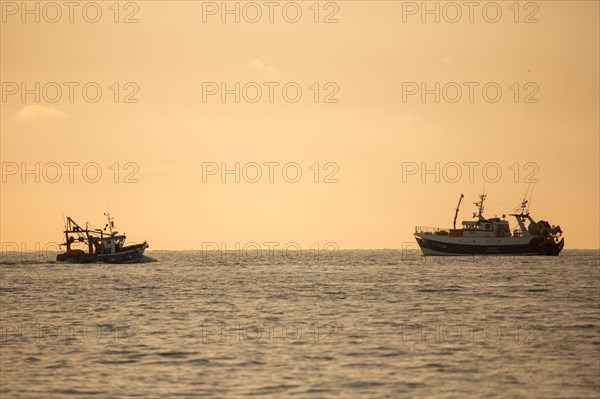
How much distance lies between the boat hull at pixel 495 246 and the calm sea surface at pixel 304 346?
300 ft

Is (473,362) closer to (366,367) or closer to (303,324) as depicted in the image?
(366,367)

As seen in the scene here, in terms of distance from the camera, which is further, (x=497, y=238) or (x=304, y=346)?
(x=497, y=238)

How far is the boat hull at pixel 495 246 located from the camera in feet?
546

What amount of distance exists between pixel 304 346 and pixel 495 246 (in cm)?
13074

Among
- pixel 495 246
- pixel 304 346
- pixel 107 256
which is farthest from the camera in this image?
pixel 495 246

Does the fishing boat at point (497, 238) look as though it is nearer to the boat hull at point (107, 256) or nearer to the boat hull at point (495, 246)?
the boat hull at point (495, 246)

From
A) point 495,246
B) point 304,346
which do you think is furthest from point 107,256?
point 304,346

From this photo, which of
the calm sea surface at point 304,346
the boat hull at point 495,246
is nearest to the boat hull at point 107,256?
the boat hull at point 495,246

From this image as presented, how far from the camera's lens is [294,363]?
117ft

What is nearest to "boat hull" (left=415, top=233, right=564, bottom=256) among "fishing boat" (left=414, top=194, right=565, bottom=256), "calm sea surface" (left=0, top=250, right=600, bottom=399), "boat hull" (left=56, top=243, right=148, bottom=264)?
"fishing boat" (left=414, top=194, right=565, bottom=256)

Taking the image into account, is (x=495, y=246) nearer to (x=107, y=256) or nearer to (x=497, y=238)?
(x=497, y=238)

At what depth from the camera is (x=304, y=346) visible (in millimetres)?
40750

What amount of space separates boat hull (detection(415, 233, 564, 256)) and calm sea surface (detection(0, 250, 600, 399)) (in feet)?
300

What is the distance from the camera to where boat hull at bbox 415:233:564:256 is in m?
166
